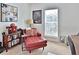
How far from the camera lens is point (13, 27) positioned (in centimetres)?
136

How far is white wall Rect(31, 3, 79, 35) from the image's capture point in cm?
134

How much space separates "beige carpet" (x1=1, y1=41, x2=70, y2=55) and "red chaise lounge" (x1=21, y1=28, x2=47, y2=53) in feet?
→ 0.15

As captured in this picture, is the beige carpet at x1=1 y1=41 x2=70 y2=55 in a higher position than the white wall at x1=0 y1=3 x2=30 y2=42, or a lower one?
lower

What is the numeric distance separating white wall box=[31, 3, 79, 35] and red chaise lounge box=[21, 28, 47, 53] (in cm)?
22

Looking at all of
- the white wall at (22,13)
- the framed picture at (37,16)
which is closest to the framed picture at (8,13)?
the white wall at (22,13)

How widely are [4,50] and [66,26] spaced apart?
0.71m

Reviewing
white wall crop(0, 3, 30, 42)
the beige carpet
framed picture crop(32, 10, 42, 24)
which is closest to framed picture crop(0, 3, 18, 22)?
white wall crop(0, 3, 30, 42)

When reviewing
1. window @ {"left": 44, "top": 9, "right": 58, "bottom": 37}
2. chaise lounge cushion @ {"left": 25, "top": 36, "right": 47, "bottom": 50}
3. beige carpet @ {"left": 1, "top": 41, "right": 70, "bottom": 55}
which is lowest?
beige carpet @ {"left": 1, "top": 41, "right": 70, "bottom": 55}

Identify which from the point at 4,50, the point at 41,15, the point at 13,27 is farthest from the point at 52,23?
the point at 4,50

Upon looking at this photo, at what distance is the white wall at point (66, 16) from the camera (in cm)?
134

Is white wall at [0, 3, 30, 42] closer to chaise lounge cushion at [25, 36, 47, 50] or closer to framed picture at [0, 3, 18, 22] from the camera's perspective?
framed picture at [0, 3, 18, 22]

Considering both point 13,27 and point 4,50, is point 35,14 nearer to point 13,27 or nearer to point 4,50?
point 13,27

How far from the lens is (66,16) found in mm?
1355

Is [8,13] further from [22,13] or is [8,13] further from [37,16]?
[37,16]
